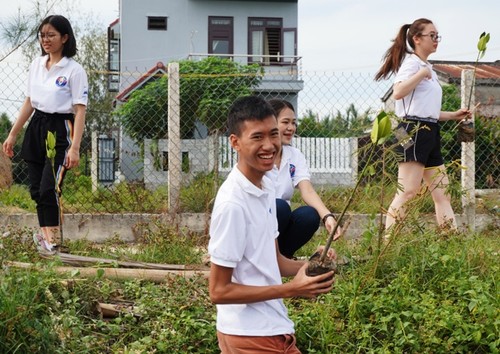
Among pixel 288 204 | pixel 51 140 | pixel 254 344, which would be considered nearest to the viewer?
pixel 254 344

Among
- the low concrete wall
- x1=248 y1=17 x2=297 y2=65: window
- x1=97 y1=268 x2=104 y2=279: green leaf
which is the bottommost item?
the low concrete wall

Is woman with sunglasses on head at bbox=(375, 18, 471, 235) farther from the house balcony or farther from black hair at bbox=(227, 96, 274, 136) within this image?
black hair at bbox=(227, 96, 274, 136)

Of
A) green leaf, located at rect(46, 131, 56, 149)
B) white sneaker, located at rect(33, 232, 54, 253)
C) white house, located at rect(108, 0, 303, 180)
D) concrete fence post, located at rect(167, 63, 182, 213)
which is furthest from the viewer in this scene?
white house, located at rect(108, 0, 303, 180)

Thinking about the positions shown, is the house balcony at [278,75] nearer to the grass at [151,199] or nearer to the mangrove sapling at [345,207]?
the grass at [151,199]

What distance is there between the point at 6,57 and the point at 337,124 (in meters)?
3.49

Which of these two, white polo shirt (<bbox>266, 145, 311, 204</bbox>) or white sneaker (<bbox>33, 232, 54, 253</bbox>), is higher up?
white polo shirt (<bbox>266, 145, 311, 204</bbox>)

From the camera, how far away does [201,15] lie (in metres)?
30.1

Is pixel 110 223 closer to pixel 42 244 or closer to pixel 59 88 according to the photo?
pixel 42 244

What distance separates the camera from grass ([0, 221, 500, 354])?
13.6 ft

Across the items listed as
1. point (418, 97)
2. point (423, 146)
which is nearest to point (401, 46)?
point (418, 97)

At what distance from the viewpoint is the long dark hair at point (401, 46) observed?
6330mm

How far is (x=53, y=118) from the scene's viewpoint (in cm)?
592

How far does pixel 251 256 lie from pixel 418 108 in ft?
11.7

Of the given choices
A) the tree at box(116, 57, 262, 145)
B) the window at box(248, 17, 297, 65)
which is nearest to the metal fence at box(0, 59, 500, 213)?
the tree at box(116, 57, 262, 145)
